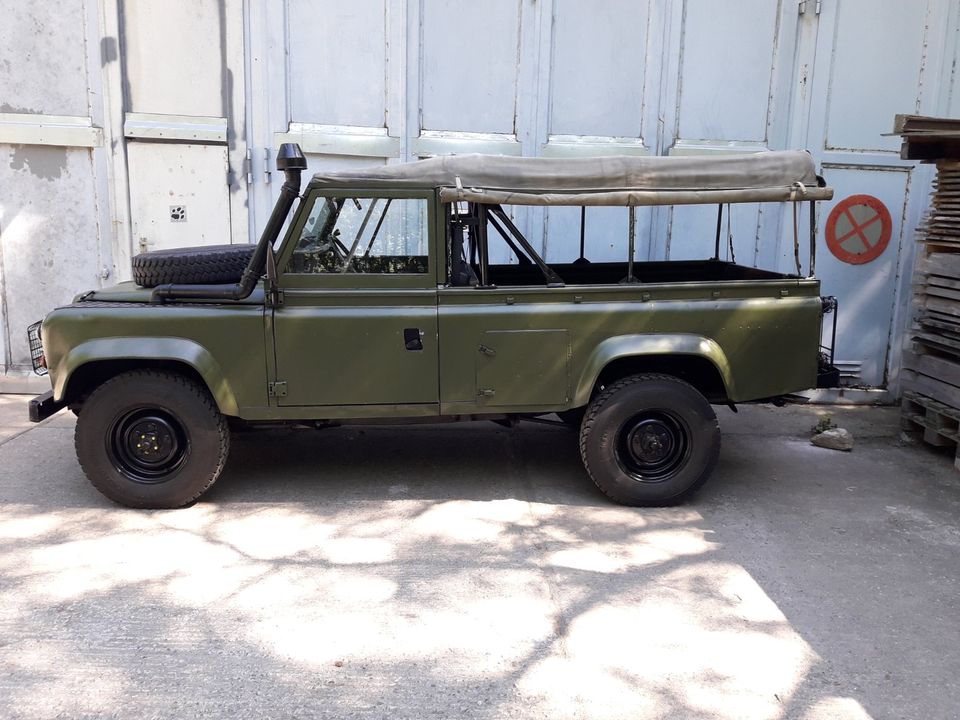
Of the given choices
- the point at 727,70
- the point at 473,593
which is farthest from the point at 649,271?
the point at 473,593

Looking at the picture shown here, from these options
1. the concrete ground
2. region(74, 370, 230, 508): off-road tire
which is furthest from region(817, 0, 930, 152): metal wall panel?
region(74, 370, 230, 508): off-road tire

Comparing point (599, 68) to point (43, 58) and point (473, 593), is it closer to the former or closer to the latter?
point (43, 58)

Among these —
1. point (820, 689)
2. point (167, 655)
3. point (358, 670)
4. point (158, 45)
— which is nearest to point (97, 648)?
point (167, 655)

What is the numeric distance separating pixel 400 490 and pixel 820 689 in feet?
9.60

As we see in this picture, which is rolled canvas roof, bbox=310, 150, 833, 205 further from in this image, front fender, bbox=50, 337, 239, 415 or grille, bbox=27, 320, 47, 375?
grille, bbox=27, 320, 47, 375

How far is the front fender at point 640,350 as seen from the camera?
5.14m

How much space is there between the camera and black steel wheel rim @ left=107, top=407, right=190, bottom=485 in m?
5.07

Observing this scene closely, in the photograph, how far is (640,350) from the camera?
5145 mm

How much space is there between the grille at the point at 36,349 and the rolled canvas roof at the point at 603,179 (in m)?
2.08

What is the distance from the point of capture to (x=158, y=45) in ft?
24.5

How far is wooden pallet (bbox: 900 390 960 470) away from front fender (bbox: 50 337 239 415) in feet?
17.4

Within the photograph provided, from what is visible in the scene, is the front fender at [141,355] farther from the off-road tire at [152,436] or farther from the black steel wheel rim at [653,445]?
the black steel wheel rim at [653,445]

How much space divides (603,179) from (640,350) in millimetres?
1111

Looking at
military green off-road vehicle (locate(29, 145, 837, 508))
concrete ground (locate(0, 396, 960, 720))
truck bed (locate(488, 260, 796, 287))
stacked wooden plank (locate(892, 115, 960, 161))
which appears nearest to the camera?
concrete ground (locate(0, 396, 960, 720))
